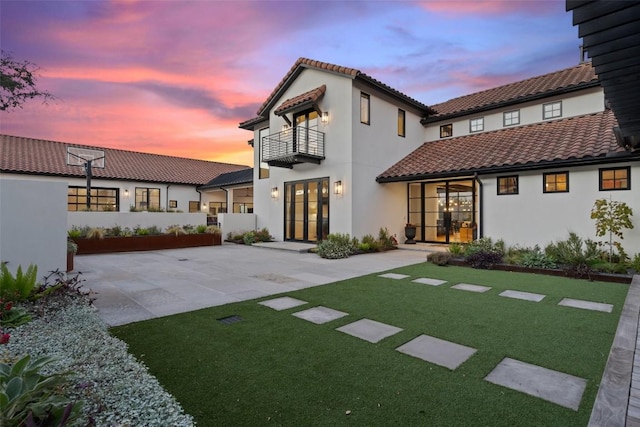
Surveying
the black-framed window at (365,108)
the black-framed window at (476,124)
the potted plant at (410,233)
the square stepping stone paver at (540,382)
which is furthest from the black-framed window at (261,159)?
the square stepping stone paver at (540,382)

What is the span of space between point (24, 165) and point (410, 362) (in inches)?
901

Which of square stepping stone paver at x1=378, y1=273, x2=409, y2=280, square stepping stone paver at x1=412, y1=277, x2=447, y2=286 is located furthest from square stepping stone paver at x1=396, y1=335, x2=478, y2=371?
square stepping stone paver at x1=378, y1=273, x2=409, y2=280

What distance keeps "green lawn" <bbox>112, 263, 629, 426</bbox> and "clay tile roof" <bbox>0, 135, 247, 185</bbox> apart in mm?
19357

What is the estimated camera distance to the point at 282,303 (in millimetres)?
5086

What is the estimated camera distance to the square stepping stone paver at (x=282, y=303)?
4910 millimetres

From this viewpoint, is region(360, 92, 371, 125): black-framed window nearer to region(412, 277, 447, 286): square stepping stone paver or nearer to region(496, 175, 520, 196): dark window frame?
region(496, 175, 520, 196): dark window frame

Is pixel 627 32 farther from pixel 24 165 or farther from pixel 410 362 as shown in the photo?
pixel 24 165

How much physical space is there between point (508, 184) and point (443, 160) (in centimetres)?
269

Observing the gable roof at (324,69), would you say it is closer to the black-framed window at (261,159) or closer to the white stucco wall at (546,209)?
the black-framed window at (261,159)

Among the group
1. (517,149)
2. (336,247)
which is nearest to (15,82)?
(336,247)

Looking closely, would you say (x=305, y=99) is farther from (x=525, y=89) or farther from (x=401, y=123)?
(x=525, y=89)

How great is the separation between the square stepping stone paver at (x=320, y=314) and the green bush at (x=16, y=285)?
3.51m

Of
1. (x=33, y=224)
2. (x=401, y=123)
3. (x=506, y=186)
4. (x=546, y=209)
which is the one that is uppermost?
(x=401, y=123)

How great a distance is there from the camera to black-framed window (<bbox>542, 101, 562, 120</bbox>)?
12.0 m
